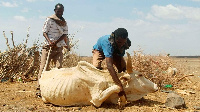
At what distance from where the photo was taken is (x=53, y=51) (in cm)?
569

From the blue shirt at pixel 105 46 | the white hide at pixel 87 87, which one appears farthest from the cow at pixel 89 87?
the blue shirt at pixel 105 46

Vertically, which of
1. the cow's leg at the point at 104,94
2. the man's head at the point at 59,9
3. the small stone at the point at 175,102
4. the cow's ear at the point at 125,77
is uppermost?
the man's head at the point at 59,9

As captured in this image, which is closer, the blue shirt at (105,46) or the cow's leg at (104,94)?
the cow's leg at (104,94)

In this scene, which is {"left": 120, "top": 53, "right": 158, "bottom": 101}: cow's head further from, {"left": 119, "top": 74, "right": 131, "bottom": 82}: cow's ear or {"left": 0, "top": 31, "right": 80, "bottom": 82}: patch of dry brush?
{"left": 0, "top": 31, "right": 80, "bottom": 82}: patch of dry brush

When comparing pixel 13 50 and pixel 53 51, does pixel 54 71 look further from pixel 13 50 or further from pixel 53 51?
pixel 13 50

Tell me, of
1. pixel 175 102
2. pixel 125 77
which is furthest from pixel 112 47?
pixel 175 102

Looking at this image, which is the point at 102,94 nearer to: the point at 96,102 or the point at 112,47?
the point at 96,102

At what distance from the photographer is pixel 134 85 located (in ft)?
14.0

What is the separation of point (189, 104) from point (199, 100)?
2.16 feet

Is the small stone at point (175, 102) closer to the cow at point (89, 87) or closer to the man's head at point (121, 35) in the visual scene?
the cow at point (89, 87)

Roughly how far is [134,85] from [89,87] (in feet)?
2.53

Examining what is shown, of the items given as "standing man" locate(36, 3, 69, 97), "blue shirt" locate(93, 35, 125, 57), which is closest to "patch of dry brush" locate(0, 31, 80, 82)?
"standing man" locate(36, 3, 69, 97)

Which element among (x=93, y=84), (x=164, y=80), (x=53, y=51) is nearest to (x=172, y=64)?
(x=164, y=80)

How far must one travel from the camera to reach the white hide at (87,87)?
161 inches
